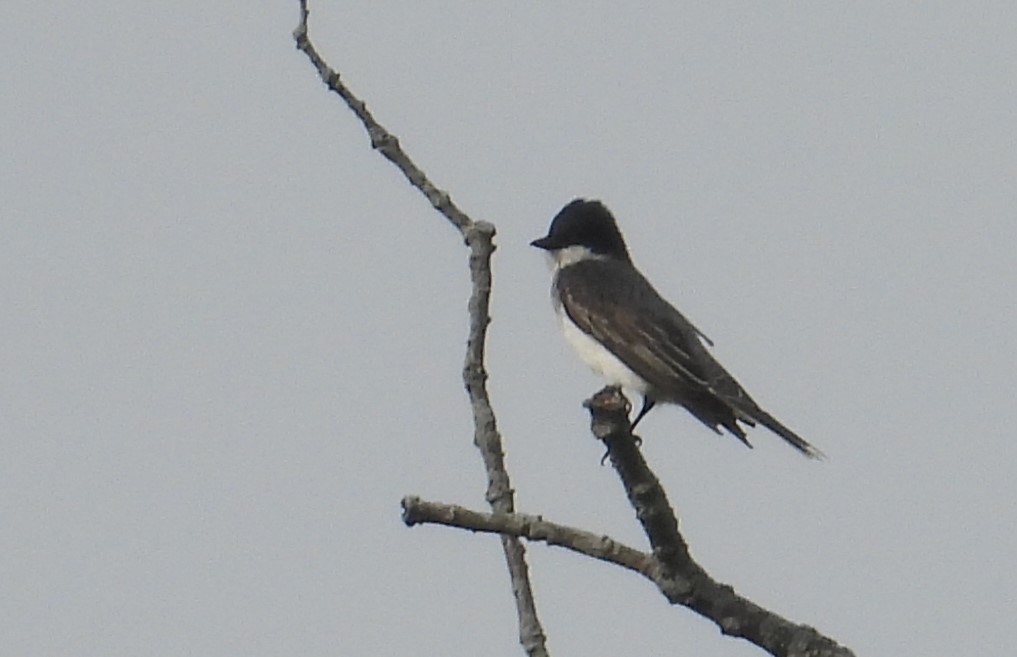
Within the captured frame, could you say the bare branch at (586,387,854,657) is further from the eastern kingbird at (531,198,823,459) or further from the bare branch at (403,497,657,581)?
the eastern kingbird at (531,198,823,459)

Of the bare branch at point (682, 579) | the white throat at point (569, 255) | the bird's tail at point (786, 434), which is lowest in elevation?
the bare branch at point (682, 579)

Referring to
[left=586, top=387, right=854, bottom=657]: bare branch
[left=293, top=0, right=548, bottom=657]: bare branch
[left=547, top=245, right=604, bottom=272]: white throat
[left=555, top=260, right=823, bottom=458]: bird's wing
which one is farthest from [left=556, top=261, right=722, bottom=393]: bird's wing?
[left=586, top=387, right=854, bottom=657]: bare branch

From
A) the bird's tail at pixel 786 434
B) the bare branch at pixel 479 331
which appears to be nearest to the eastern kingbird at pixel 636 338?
the bird's tail at pixel 786 434

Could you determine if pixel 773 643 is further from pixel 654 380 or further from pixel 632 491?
pixel 654 380

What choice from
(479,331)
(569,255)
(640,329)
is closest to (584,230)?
(569,255)

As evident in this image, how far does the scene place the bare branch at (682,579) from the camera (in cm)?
463

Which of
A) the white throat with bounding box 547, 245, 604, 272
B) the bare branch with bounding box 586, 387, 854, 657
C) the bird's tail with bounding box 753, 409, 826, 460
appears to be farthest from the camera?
the white throat with bounding box 547, 245, 604, 272

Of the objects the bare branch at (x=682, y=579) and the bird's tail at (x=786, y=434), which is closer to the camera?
the bare branch at (x=682, y=579)

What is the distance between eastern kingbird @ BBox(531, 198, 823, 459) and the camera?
9.20 m

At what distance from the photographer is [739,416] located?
9.05 meters

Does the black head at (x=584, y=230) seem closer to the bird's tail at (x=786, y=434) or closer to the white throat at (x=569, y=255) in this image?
the white throat at (x=569, y=255)

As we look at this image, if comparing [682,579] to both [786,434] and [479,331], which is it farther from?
[786,434]

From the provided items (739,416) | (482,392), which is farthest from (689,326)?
(482,392)

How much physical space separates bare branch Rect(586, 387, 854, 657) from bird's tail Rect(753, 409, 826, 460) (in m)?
3.51
